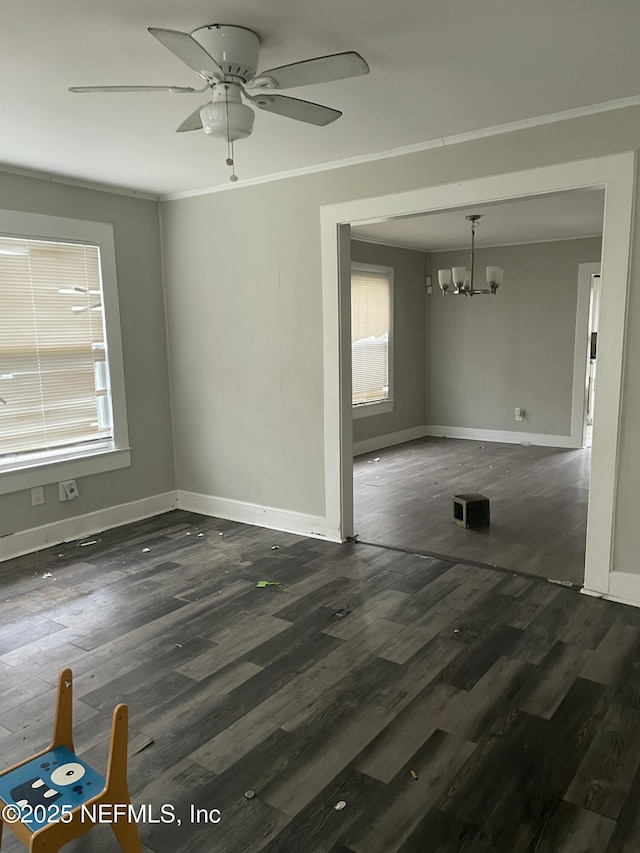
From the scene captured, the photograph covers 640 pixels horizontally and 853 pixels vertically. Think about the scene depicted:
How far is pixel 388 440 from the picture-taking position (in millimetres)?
7945

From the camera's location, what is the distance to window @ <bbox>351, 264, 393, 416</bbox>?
7.28 metres

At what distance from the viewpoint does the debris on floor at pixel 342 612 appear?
3.22 metres

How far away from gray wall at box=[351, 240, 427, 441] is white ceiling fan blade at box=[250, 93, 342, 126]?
501 cm

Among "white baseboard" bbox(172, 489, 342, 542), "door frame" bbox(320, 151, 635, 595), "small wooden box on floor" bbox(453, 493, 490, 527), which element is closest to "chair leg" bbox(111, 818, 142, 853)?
"door frame" bbox(320, 151, 635, 595)

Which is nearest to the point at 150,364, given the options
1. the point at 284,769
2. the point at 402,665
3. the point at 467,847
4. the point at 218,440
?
the point at 218,440

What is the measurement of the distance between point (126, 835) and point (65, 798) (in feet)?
0.63

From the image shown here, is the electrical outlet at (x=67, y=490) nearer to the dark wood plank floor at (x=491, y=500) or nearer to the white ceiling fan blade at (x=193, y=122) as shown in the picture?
the dark wood plank floor at (x=491, y=500)

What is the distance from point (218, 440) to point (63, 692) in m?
3.17

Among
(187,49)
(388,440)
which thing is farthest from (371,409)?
(187,49)

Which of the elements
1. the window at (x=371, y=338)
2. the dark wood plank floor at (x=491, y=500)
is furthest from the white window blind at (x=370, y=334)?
the dark wood plank floor at (x=491, y=500)

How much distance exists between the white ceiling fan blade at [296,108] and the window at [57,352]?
2.44 metres

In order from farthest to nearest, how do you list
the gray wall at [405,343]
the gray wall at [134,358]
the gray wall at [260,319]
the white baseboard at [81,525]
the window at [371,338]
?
the gray wall at [405,343] → the window at [371,338] → the gray wall at [134,358] → the white baseboard at [81,525] → the gray wall at [260,319]

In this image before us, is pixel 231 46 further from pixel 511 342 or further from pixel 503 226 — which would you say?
pixel 511 342

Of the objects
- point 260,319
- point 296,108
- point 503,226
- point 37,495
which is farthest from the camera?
point 503,226
